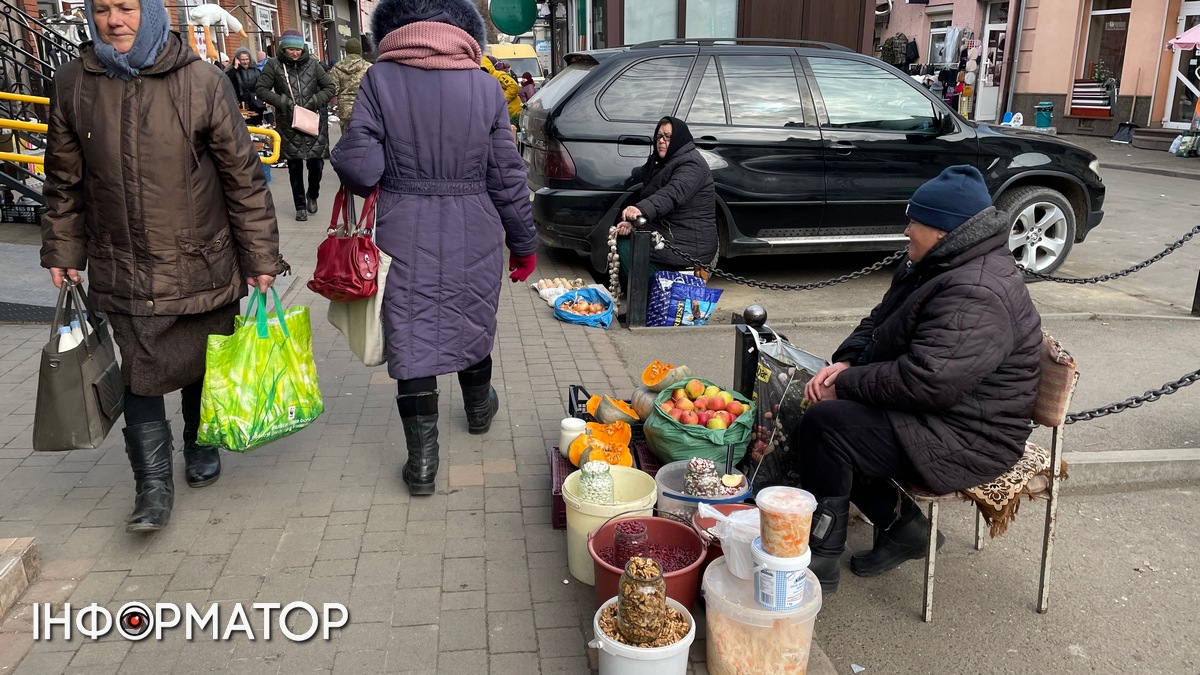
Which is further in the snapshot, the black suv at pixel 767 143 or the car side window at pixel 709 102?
the car side window at pixel 709 102

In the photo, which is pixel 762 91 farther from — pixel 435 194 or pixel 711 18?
pixel 711 18

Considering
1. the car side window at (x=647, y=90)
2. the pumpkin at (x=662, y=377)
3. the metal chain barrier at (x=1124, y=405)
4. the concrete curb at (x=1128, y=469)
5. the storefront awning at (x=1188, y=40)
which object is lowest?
the concrete curb at (x=1128, y=469)

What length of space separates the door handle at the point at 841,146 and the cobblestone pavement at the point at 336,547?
3.78 m

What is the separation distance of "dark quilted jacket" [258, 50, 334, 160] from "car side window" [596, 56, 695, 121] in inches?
162

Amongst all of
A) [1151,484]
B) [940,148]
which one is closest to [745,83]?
[940,148]

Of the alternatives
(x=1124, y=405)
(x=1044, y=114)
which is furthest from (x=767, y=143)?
(x=1044, y=114)

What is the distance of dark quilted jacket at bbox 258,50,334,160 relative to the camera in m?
9.79

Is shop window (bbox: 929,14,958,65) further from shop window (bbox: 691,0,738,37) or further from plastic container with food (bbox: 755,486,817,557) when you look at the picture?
plastic container with food (bbox: 755,486,817,557)

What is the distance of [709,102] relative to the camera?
23.9 feet

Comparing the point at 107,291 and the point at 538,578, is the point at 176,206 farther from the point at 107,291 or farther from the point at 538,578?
the point at 538,578

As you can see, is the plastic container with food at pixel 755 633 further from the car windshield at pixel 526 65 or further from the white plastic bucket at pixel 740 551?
the car windshield at pixel 526 65

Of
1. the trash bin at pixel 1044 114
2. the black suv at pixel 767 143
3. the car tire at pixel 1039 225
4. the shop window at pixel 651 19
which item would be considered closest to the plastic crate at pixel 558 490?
the black suv at pixel 767 143

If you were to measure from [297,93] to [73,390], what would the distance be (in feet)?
25.3

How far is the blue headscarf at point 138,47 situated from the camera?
2.98 m
